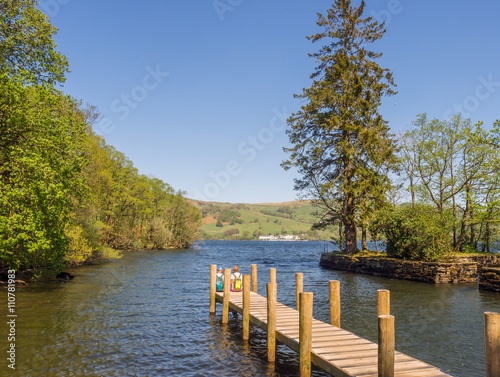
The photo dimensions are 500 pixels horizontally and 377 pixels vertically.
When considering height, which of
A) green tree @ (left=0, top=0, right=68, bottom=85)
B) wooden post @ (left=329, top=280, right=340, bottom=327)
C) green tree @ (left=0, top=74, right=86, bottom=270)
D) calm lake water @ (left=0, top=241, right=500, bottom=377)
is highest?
green tree @ (left=0, top=0, right=68, bottom=85)

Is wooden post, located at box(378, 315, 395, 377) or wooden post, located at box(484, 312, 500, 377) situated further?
wooden post, located at box(378, 315, 395, 377)

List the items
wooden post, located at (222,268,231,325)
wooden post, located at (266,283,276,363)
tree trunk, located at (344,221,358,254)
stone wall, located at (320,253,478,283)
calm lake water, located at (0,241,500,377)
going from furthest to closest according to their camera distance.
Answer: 1. tree trunk, located at (344,221,358,254)
2. stone wall, located at (320,253,478,283)
3. wooden post, located at (222,268,231,325)
4. wooden post, located at (266,283,276,363)
5. calm lake water, located at (0,241,500,377)

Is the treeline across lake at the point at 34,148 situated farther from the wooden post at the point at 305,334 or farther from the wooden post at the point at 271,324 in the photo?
the wooden post at the point at 305,334

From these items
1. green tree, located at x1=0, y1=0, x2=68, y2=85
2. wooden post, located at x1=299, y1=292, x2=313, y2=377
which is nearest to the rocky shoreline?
green tree, located at x1=0, y1=0, x2=68, y2=85

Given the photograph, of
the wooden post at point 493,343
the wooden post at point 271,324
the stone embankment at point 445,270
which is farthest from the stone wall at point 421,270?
Result: the wooden post at point 493,343

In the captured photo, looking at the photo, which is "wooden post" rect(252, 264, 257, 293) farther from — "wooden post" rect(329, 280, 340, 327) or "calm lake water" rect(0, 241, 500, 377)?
"wooden post" rect(329, 280, 340, 327)

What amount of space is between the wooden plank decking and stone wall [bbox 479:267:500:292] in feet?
58.4

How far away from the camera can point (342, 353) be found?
852cm

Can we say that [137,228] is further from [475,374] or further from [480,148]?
[475,374]

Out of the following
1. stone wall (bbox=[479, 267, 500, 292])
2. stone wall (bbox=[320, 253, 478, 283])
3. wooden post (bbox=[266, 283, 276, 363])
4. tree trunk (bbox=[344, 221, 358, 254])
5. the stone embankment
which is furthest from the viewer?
tree trunk (bbox=[344, 221, 358, 254])

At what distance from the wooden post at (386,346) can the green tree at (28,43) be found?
20.4 meters

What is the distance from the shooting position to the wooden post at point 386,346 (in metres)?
6.36

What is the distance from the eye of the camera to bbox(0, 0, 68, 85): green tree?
19.6 meters

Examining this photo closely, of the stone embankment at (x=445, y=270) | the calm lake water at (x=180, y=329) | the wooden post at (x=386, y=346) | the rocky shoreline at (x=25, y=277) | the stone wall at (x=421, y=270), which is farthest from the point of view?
the stone wall at (x=421, y=270)
